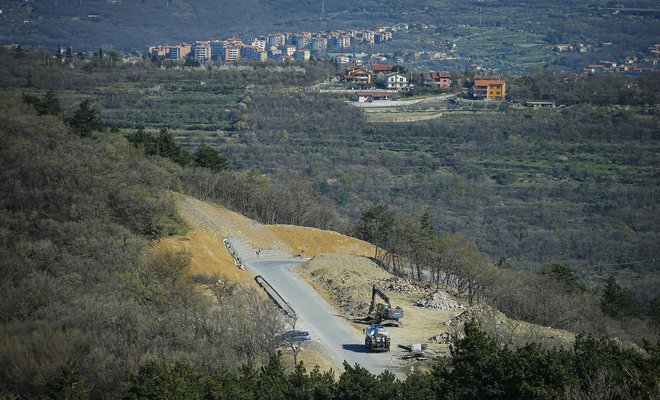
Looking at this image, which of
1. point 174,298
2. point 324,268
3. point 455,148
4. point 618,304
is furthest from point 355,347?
point 455,148

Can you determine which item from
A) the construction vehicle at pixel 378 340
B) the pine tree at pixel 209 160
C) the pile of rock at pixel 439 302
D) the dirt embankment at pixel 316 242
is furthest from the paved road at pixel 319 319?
the pine tree at pixel 209 160

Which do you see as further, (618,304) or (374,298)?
(618,304)

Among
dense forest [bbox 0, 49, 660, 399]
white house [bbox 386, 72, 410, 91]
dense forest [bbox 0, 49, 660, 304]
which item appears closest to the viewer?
dense forest [bbox 0, 49, 660, 399]

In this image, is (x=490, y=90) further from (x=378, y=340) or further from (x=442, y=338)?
(x=378, y=340)

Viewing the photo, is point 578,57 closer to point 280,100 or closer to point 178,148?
point 280,100

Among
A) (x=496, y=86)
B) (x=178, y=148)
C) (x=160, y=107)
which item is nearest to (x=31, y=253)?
(x=178, y=148)

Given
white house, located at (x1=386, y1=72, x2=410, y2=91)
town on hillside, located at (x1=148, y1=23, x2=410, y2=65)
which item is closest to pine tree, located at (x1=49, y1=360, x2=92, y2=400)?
white house, located at (x1=386, y1=72, x2=410, y2=91)

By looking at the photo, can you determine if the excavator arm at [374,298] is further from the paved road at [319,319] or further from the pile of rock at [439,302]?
the pile of rock at [439,302]

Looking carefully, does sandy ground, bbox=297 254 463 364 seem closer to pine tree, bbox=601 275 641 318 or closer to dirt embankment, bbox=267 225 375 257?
dirt embankment, bbox=267 225 375 257
